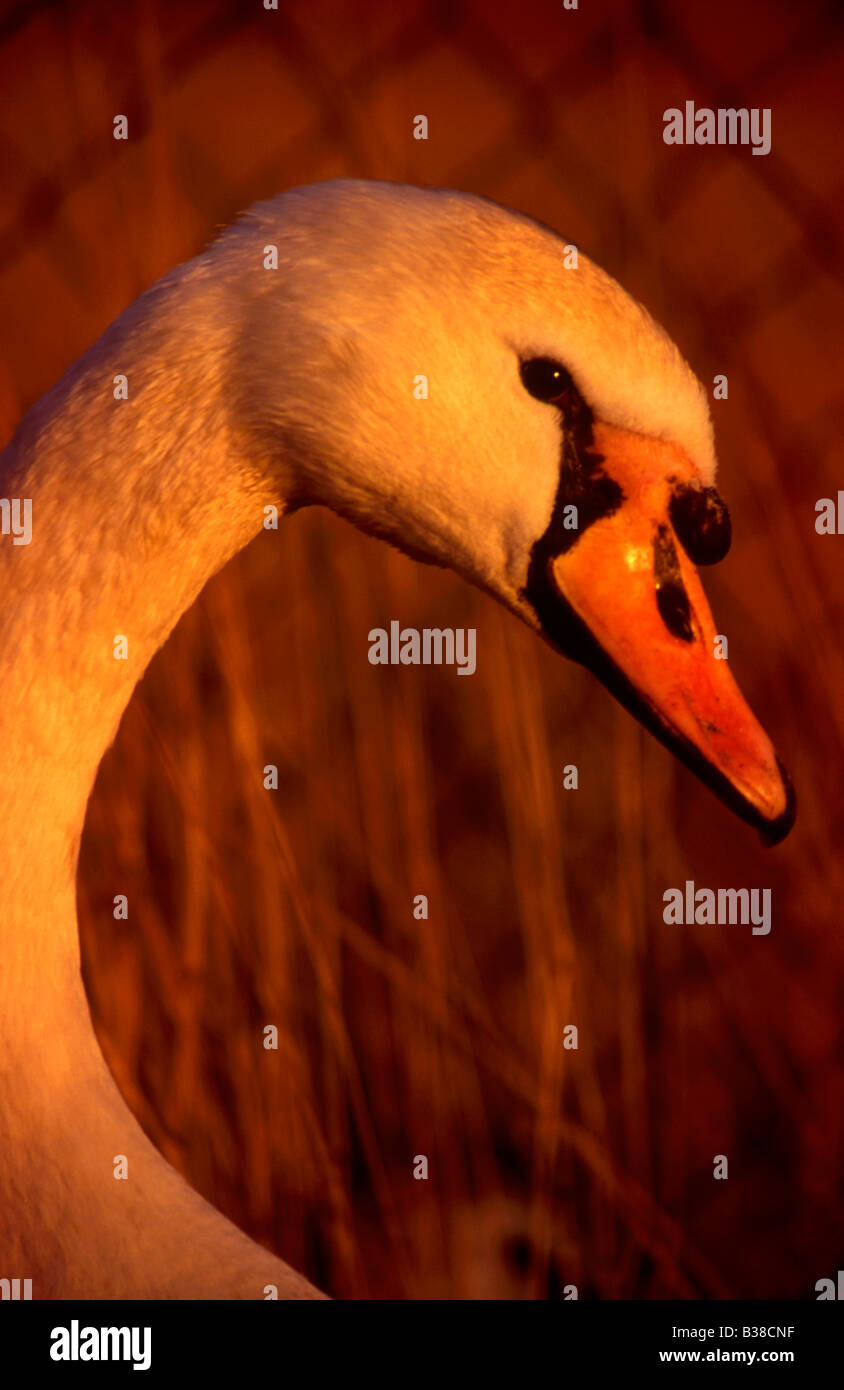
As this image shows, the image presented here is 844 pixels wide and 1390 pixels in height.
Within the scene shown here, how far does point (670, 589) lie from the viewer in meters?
0.80

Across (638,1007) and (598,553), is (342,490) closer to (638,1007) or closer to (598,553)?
(598,553)

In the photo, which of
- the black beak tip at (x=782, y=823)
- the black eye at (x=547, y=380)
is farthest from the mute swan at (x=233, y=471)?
→ the black beak tip at (x=782, y=823)

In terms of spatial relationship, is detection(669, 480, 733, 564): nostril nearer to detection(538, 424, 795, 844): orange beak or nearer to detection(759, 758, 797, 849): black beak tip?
detection(538, 424, 795, 844): orange beak

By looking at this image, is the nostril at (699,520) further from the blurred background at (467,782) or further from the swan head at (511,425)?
the blurred background at (467,782)

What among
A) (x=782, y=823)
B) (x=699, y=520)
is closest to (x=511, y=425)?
(x=699, y=520)

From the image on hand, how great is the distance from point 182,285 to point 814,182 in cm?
219

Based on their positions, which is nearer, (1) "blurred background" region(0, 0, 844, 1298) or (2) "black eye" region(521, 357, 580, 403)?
(2) "black eye" region(521, 357, 580, 403)

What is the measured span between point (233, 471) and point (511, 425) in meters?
0.16

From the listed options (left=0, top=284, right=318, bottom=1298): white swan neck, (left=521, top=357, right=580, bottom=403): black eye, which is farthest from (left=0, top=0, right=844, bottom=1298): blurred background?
(left=521, top=357, right=580, bottom=403): black eye

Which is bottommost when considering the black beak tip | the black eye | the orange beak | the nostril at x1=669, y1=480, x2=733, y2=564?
the black beak tip

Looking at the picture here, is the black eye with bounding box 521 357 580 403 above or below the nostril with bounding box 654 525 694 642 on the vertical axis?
above

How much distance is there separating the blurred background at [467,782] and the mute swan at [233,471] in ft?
2.00

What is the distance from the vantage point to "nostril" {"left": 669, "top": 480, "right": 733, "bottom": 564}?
79cm
